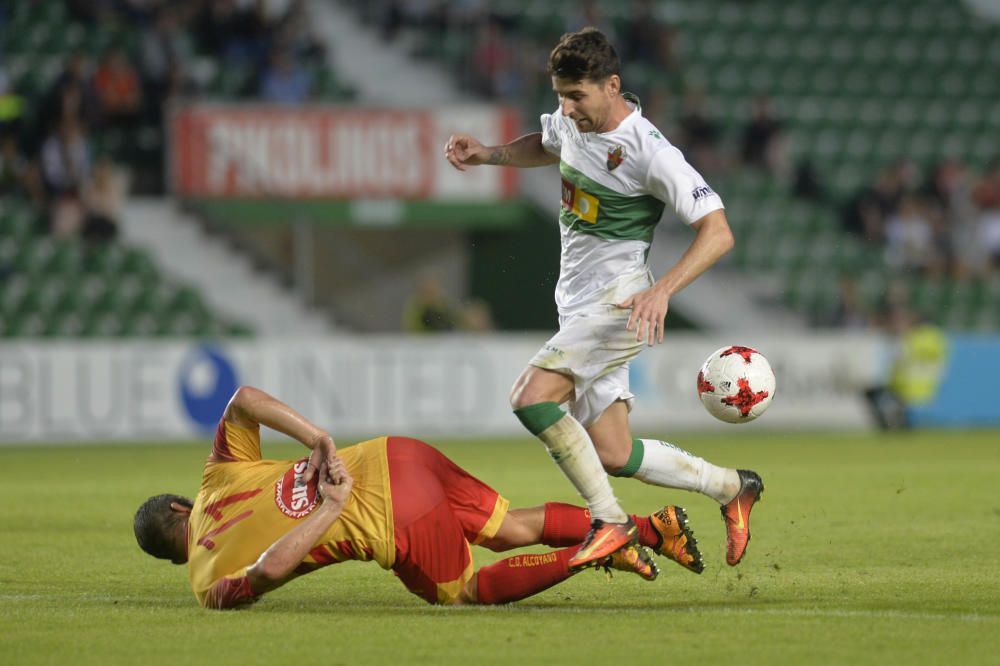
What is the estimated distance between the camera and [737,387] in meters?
6.94

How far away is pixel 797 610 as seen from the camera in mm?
6129

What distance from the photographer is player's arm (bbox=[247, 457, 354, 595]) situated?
5.75m

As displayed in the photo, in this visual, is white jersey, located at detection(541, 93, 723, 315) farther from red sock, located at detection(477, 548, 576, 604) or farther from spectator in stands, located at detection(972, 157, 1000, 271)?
spectator in stands, located at detection(972, 157, 1000, 271)

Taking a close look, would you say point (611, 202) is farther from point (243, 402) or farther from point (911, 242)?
point (911, 242)

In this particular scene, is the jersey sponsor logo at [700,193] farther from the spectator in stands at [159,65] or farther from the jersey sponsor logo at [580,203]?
the spectator in stands at [159,65]

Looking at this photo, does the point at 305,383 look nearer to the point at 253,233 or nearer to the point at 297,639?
the point at 253,233

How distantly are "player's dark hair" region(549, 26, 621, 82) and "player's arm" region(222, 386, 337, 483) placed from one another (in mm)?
1711

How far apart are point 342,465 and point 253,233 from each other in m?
15.0

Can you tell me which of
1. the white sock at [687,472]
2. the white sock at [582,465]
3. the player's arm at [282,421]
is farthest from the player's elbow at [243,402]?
Answer: the white sock at [687,472]

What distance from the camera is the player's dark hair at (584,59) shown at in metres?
6.32

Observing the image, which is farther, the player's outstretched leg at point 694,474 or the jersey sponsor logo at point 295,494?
the player's outstretched leg at point 694,474

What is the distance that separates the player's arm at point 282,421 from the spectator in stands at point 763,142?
53.8 feet

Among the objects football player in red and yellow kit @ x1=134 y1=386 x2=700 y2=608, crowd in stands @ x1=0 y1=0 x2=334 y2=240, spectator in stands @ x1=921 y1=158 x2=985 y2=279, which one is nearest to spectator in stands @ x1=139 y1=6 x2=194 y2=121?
crowd in stands @ x1=0 y1=0 x2=334 y2=240

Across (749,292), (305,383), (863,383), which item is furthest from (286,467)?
(749,292)
